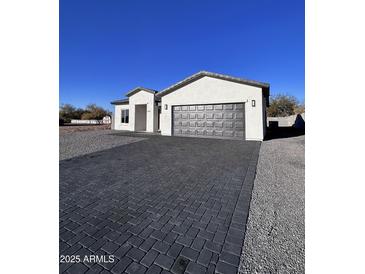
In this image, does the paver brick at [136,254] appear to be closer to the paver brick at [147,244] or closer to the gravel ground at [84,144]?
the paver brick at [147,244]

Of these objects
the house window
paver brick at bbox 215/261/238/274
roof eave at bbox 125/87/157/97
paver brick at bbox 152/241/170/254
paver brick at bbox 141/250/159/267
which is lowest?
paver brick at bbox 215/261/238/274

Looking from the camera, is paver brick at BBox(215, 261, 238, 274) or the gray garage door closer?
paver brick at BBox(215, 261, 238, 274)

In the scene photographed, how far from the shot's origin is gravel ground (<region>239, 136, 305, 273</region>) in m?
1.41

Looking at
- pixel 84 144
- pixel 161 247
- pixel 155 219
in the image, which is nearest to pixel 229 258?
pixel 161 247

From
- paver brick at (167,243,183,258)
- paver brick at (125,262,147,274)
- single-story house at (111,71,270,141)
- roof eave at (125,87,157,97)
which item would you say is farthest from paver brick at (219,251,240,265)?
roof eave at (125,87,157,97)

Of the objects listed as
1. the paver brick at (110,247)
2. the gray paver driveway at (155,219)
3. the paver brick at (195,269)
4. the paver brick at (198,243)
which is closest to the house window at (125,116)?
the gray paver driveway at (155,219)

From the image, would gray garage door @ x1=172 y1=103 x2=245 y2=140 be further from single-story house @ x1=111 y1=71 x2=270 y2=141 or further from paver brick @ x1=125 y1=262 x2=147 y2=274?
paver brick @ x1=125 y1=262 x2=147 y2=274

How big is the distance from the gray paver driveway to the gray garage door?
21.6 feet

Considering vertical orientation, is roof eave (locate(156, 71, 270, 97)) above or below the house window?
above

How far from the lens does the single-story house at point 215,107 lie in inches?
387

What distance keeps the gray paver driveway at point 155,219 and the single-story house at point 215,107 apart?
6.55m
